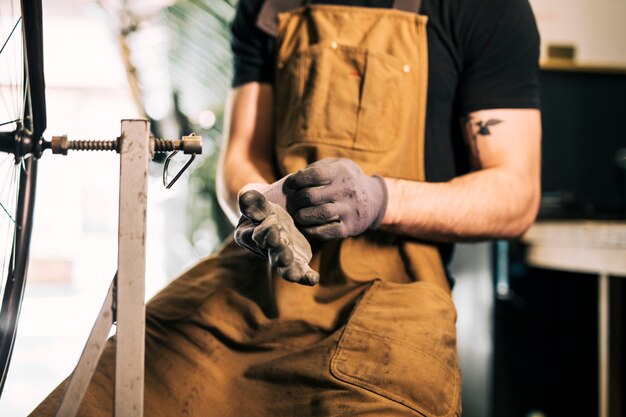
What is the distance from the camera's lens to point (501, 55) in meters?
1.05

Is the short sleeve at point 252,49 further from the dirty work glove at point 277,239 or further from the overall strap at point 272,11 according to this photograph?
the dirty work glove at point 277,239

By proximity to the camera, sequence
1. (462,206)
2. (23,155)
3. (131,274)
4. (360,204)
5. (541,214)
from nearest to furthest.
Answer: (131,274) → (23,155) → (360,204) → (462,206) → (541,214)

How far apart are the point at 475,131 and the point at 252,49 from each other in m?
0.51

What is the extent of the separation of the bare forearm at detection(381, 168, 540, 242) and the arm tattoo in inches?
2.0

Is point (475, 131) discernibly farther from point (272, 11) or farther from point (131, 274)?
point (131, 274)

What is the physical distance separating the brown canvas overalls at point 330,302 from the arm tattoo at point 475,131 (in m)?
0.09

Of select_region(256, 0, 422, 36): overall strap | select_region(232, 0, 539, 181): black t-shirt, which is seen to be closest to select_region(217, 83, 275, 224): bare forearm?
select_region(256, 0, 422, 36): overall strap

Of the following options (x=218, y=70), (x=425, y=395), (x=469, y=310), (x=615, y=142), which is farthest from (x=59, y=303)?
(x=425, y=395)

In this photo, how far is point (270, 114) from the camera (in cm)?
126

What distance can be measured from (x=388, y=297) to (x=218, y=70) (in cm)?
147

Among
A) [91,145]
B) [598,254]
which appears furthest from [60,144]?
[598,254]

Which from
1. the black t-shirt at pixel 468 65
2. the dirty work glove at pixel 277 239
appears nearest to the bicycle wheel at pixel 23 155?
the dirty work glove at pixel 277 239

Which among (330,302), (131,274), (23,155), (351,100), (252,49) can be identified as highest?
(252,49)

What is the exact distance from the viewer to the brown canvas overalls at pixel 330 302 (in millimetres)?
804
